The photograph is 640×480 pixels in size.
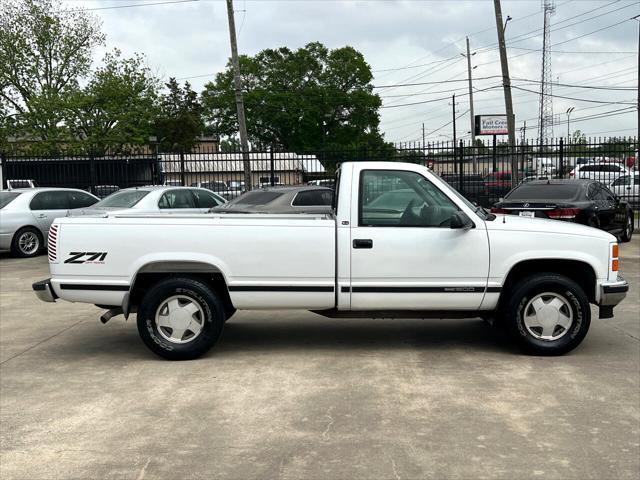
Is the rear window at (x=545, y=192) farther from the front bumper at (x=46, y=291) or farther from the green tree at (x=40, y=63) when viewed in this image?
the green tree at (x=40, y=63)

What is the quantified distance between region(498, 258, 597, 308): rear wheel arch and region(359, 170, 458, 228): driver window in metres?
0.83

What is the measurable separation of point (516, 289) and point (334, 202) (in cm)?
186

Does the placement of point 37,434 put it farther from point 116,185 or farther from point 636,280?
point 116,185

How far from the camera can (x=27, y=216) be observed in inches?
565

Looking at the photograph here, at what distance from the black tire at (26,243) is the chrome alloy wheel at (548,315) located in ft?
38.2

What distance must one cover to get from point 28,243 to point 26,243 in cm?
4

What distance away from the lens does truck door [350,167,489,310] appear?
5.96 metres

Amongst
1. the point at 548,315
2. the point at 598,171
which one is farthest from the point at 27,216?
the point at 598,171

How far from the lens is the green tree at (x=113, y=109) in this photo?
39906mm

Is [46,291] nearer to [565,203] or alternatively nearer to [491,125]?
[565,203]

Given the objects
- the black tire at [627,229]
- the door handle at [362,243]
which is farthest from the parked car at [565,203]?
the door handle at [362,243]

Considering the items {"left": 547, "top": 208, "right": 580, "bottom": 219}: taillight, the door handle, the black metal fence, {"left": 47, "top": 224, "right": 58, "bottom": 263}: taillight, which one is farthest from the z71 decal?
the black metal fence

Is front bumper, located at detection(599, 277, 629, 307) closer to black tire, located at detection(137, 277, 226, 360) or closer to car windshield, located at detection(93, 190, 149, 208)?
black tire, located at detection(137, 277, 226, 360)

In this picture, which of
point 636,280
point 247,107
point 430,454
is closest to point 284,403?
point 430,454
